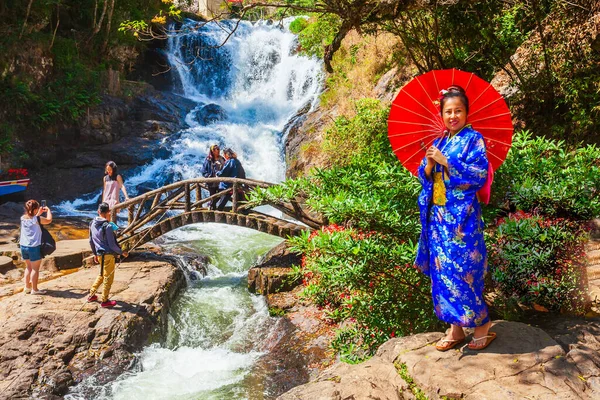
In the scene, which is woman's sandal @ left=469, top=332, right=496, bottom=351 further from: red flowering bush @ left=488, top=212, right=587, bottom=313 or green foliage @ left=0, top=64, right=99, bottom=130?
green foliage @ left=0, top=64, right=99, bottom=130

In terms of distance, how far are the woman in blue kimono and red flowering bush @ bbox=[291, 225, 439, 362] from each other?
1.88 ft

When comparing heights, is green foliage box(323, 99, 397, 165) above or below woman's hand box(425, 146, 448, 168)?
above

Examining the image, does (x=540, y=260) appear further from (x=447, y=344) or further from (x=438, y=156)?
(x=438, y=156)

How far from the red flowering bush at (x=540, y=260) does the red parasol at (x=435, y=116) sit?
80cm

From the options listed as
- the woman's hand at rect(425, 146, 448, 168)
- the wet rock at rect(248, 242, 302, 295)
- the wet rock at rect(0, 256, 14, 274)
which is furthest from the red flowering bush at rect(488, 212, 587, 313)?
the wet rock at rect(0, 256, 14, 274)

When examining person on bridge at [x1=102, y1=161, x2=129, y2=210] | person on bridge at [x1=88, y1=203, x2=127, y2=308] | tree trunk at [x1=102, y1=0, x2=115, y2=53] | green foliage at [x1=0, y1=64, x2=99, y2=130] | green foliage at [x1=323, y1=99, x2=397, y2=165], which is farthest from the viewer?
tree trunk at [x1=102, y1=0, x2=115, y2=53]

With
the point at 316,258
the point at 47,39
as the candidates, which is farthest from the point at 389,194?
the point at 47,39

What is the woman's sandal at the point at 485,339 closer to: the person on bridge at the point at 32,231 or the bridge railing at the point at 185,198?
the bridge railing at the point at 185,198


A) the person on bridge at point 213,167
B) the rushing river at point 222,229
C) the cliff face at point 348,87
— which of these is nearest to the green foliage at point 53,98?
the rushing river at point 222,229

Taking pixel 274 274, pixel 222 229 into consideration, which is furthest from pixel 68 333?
pixel 222 229

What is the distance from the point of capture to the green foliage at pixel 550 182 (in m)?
3.99

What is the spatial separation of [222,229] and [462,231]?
10729mm

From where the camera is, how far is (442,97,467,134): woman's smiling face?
3311mm

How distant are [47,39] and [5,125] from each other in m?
3.78
